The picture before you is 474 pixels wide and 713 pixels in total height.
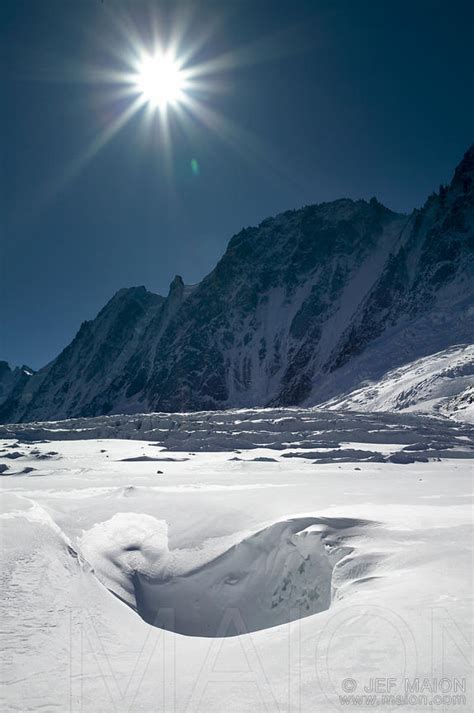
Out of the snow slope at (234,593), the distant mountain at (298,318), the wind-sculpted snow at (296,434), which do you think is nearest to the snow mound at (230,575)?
the snow slope at (234,593)

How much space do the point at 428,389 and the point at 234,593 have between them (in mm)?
38343

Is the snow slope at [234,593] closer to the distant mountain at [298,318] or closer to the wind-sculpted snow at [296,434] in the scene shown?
the wind-sculpted snow at [296,434]

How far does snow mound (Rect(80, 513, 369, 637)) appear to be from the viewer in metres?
6.80

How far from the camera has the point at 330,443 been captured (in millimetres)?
27000

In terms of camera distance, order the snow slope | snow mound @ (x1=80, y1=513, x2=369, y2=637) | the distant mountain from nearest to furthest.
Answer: the snow slope → snow mound @ (x1=80, y1=513, x2=369, y2=637) → the distant mountain

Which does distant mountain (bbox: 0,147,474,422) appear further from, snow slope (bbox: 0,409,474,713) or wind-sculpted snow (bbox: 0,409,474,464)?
snow slope (bbox: 0,409,474,713)

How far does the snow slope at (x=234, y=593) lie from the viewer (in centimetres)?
384

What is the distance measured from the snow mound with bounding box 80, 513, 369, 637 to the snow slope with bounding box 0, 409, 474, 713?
0.09 feet

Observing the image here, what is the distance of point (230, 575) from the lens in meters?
7.65

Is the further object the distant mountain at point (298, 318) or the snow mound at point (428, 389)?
the distant mountain at point (298, 318)

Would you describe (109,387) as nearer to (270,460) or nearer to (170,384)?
(170,384)

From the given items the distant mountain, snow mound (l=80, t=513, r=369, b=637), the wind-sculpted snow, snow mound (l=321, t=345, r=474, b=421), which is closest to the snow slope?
snow mound (l=80, t=513, r=369, b=637)

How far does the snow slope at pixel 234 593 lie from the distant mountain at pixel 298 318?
50.4 meters

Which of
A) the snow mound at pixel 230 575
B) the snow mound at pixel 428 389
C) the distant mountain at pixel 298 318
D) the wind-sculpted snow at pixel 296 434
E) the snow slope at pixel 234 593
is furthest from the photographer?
the distant mountain at pixel 298 318
